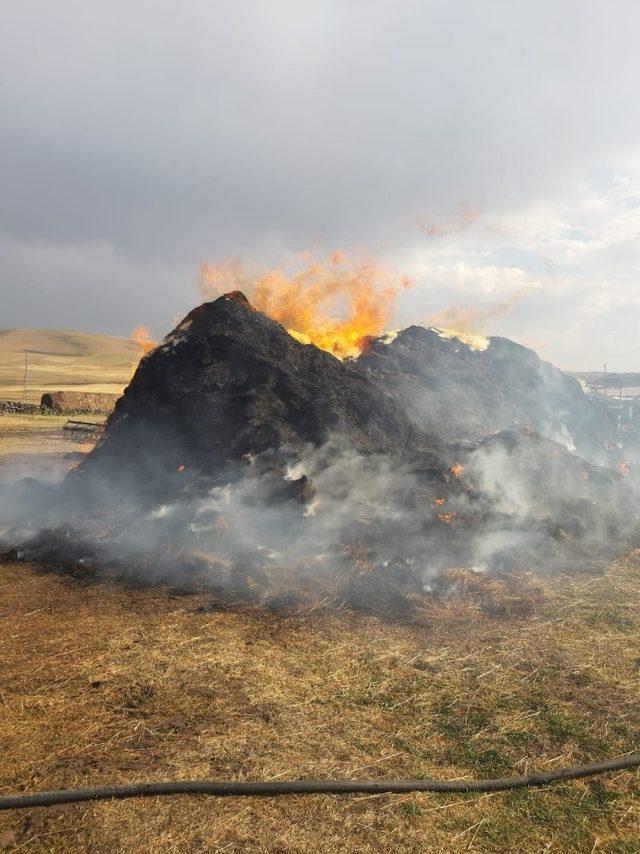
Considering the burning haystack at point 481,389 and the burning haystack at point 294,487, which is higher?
the burning haystack at point 481,389

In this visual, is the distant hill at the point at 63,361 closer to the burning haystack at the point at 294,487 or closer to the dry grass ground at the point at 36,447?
the dry grass ground at the point at 36,447

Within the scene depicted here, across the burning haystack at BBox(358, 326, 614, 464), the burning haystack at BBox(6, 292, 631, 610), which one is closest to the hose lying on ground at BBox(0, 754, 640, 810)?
the burning haystack at BBox(6, 292, 631, 610)

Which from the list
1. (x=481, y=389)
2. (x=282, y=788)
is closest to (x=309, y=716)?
(x=282, y=788)

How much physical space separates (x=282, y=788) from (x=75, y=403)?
42.6 meters

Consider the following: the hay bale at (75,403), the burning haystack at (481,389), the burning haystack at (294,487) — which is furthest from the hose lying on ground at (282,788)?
the hay bale at (75,403)

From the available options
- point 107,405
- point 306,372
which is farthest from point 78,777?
point 107,405

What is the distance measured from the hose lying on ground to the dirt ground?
8cm

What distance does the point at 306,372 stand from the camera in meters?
14.4

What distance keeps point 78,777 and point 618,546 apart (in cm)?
1299

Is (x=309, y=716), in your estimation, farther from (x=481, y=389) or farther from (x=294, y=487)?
(x=481, y=389)

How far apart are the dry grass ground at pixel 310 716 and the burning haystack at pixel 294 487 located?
4.85 ft

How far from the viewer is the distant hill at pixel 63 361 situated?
205 ft

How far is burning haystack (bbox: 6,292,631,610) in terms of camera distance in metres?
10.9

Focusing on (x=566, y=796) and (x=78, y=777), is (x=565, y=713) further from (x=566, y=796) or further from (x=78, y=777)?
(x=78, y=777)
